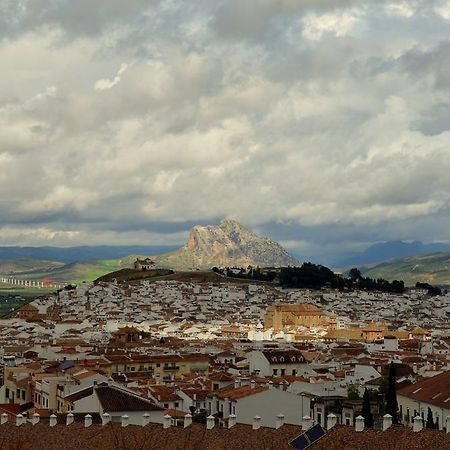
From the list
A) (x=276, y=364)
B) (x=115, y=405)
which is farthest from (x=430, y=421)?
(x=276, y=364)

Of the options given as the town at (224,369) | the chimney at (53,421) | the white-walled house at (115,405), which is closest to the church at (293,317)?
the town at (224,369)

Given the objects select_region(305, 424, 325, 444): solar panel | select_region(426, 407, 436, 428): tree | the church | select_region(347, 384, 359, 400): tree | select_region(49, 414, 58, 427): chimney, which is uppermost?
the church

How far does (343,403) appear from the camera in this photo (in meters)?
57.1

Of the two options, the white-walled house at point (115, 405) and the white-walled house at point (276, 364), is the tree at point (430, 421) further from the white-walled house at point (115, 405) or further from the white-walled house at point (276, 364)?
the white-walled house at point (276, 364)

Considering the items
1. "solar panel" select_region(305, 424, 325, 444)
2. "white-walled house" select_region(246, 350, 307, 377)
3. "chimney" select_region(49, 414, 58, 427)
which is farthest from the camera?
"white-walled house" select_region(246, 350, 307, 377)

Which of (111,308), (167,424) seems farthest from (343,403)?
(111,308)

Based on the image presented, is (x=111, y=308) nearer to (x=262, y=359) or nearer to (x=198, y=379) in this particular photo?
(x=262, y=359)

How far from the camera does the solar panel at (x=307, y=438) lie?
3456 cm

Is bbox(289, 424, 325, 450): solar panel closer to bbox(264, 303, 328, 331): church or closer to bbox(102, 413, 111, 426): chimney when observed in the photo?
bbox(102, 413, 111, 426): chimney

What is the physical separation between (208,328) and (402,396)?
87.3 meters

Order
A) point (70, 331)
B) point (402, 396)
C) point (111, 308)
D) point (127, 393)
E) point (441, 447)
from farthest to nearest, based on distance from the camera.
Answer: point (111, 308) → point (70, 331) → point (402, 396) → point (127, 393) → point (441, 447)

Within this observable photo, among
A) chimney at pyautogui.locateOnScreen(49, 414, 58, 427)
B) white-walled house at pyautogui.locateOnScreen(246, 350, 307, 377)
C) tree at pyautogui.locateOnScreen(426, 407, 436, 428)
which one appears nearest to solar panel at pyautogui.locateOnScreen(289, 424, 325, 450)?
chimney at pyautogui.locateOnScreen(49, 414, 58, 427)

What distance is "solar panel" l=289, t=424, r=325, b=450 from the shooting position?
34.6 m

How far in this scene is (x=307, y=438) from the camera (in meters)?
Result: 35.0
